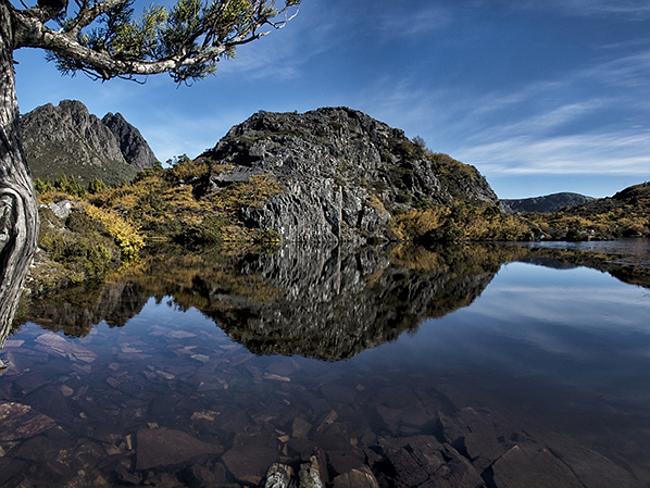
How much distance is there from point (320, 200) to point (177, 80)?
59388 millimetres

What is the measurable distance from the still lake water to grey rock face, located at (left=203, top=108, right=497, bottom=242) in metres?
44.6

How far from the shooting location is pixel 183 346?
827 centimetres

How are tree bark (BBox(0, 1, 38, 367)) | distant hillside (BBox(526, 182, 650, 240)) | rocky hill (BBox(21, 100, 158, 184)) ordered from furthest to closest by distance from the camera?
rocky hill (BBox(21, 100, 158, 184)) < distant hillside (BBox(526, 182, 650, 240)) < tree bark (BBox(0, 1, 38, 367))

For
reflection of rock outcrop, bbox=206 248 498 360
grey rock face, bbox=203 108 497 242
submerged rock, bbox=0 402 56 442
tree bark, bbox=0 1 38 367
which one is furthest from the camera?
grey rock face, bbox=203 108 497 242

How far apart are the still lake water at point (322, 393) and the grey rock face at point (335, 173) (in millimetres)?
44593

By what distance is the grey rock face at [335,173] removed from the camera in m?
61.6

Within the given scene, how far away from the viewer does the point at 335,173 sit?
269 ft

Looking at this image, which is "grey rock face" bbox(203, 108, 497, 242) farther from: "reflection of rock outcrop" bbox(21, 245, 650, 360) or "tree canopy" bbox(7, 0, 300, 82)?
"tree canopy" bbox(7, 0, 300, 82)

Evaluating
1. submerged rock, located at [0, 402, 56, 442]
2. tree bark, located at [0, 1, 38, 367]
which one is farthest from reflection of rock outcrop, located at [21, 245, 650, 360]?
tree bark, located at [0, 1, 38, 367]

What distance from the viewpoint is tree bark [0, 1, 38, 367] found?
3.35m

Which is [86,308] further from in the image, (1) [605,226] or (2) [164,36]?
(1) [605,226]

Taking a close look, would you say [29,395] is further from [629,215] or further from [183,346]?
[629,215]

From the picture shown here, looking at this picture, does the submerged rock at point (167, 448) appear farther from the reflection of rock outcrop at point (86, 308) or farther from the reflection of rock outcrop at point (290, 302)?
the reflection of rock outcrop at point (86, 308)

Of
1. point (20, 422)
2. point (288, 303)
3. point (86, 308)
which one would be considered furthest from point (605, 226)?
point (20, 422)
